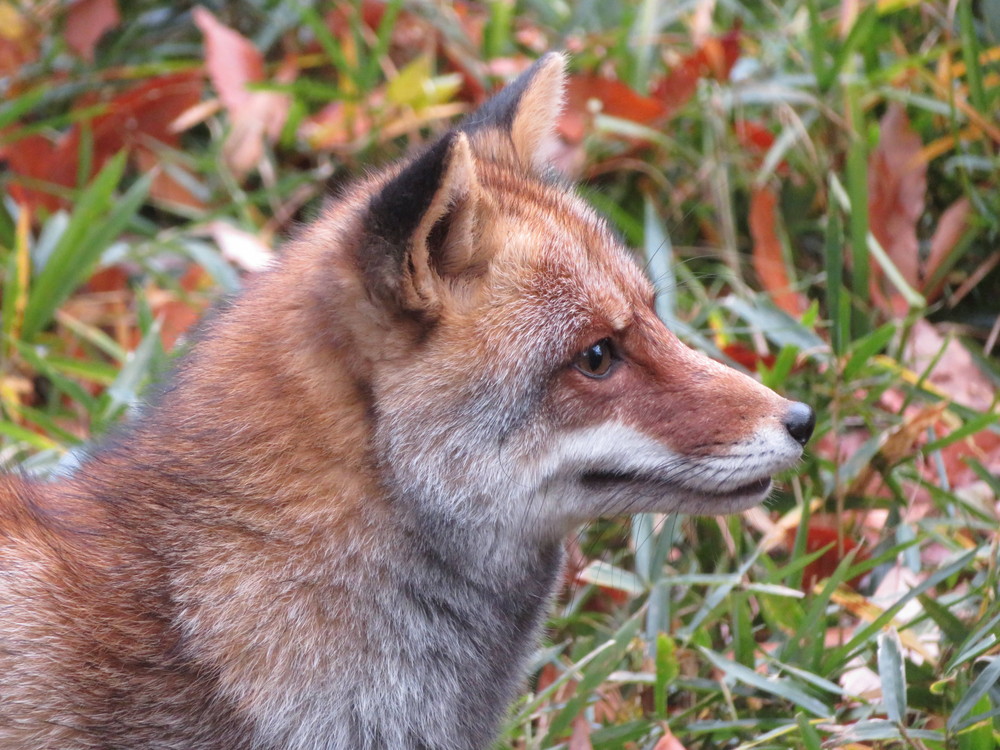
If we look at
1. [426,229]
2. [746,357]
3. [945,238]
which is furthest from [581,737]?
[945,238]

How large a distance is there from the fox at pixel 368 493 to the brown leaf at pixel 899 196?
7.77 ft

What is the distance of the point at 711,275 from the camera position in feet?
16.7

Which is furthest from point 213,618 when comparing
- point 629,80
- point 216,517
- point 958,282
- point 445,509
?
point 629,80

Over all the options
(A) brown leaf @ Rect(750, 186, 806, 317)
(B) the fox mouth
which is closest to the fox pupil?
(B) the fox mouth

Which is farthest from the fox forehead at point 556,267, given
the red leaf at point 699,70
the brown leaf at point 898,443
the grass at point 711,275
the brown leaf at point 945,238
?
the red leaf at point 699,70

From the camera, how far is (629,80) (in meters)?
6.11

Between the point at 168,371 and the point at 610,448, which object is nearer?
the point at 610,448

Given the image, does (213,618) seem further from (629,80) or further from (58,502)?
(629,80)

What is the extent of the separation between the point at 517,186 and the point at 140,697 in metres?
1.68

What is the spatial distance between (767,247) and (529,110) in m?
2.16

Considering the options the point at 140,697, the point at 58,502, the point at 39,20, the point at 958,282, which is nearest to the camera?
the point at 140,697

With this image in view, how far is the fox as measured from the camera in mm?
2908

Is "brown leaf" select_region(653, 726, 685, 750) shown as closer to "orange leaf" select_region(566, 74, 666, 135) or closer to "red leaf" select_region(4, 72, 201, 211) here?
"orange leaf" select_region(566, 74, 666, 135)

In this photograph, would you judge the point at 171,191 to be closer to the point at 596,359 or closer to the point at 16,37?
the point at 16,37
